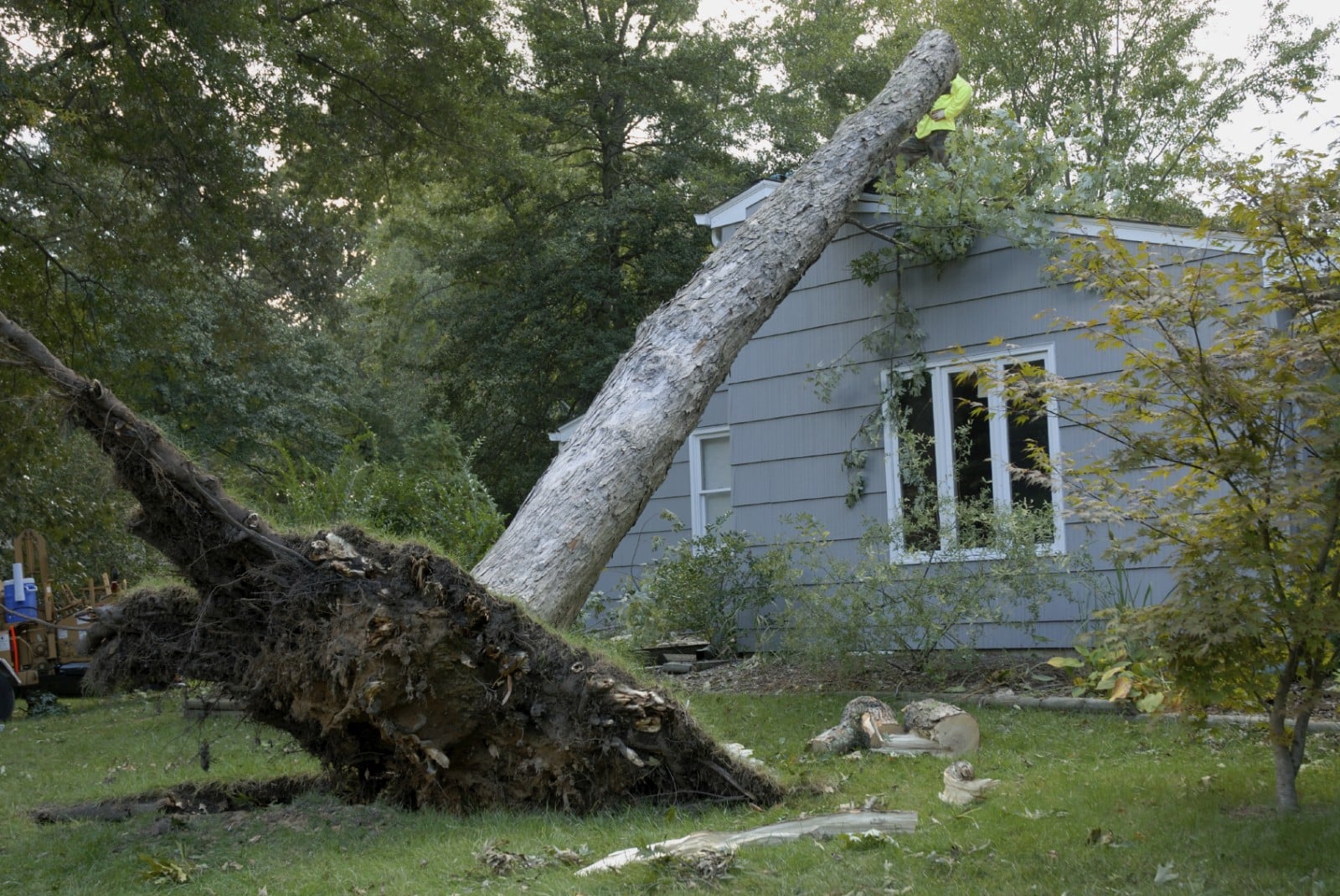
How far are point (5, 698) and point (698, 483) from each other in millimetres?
7271

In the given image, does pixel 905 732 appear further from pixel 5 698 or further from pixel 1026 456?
pixel 5 698

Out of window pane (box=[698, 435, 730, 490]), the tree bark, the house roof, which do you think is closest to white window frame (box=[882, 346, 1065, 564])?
the house roof

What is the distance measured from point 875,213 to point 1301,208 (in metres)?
6.43

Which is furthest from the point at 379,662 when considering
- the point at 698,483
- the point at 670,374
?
the point at 698,483

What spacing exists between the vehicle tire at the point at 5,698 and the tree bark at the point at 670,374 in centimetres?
716

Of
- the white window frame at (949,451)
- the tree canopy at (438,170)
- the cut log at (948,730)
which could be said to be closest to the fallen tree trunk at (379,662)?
the cut log at (948,730)

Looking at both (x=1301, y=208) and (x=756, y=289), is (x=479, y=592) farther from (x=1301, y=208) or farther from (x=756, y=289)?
(x=756, y=289)

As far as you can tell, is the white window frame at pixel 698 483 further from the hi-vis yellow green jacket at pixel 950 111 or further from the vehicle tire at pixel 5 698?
the vehicle tire at pixel 5 698

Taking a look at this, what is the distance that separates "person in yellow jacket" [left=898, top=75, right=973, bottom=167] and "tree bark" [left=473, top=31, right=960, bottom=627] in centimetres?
25

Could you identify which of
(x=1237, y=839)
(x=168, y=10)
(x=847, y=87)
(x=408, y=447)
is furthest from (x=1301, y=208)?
(x=847, y=87)

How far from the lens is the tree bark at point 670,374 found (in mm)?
6241

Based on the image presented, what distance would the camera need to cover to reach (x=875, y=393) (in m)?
10.0

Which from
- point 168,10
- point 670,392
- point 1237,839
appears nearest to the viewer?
point 1237,839

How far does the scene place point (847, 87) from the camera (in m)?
22.5
